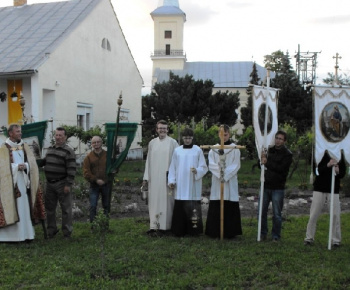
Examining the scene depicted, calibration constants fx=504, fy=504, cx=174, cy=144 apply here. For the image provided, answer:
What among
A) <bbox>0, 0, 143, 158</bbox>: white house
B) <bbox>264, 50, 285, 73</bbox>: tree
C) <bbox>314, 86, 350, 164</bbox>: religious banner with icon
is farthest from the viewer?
<bbox>264, 50, 285, 73</bbox>: tree

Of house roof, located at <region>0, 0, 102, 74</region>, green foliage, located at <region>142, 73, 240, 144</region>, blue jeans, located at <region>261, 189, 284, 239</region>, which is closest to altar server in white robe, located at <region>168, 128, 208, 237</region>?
blue jeans, located at <region>261, 189, 284, 239</region>

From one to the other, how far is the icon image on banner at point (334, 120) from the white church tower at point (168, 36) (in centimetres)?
5024

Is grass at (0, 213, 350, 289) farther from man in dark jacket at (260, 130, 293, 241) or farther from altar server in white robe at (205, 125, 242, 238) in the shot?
man in dark jacket at (260, 130, 293, 241)

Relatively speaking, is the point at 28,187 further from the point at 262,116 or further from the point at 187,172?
the point at 262,116

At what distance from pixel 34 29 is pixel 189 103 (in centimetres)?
1187

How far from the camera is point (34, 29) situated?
2289 centimetres

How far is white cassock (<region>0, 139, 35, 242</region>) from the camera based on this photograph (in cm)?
771

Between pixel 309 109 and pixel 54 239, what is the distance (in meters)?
28.2

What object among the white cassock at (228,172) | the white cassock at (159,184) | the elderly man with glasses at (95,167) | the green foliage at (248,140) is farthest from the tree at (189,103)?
the white cassock at (228,172)

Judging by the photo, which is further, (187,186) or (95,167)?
(95,167)

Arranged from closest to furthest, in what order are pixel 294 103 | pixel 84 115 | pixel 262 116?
pixel 262 116
pixel 84 115
pixel 294 103

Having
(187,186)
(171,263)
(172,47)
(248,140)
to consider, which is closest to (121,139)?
(187,186)

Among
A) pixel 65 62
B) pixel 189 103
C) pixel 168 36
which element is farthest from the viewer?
pixel 168 36

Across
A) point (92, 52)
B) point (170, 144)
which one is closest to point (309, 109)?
point (92, 52)
